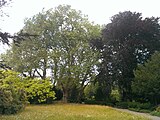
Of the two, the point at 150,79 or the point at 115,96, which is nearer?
the point at 150,79

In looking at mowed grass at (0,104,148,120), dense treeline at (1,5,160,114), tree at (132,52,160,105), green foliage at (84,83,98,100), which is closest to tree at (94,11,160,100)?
dense treeline at (1,5,160,114)

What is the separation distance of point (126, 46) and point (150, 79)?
9145 mm

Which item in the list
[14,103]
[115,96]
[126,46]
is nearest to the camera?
[14,103]

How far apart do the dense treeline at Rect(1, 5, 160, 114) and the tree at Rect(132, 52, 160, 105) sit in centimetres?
260

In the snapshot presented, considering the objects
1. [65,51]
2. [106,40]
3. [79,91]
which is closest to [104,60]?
[106,40]

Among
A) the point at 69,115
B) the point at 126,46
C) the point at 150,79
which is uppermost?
the point at 126,46

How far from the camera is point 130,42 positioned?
41.5 m

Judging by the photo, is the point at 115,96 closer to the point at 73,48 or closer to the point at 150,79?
the point at 73,48

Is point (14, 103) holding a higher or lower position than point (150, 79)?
lower

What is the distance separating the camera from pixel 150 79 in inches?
1319

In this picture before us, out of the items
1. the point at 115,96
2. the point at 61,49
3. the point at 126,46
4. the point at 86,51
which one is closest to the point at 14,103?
the point at 126,46

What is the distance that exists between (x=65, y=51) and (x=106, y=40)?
23.0 feet

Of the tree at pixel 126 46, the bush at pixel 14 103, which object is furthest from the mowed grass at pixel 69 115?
the tree at pixel 126 46

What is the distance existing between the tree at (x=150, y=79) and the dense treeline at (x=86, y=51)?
2.60 m
